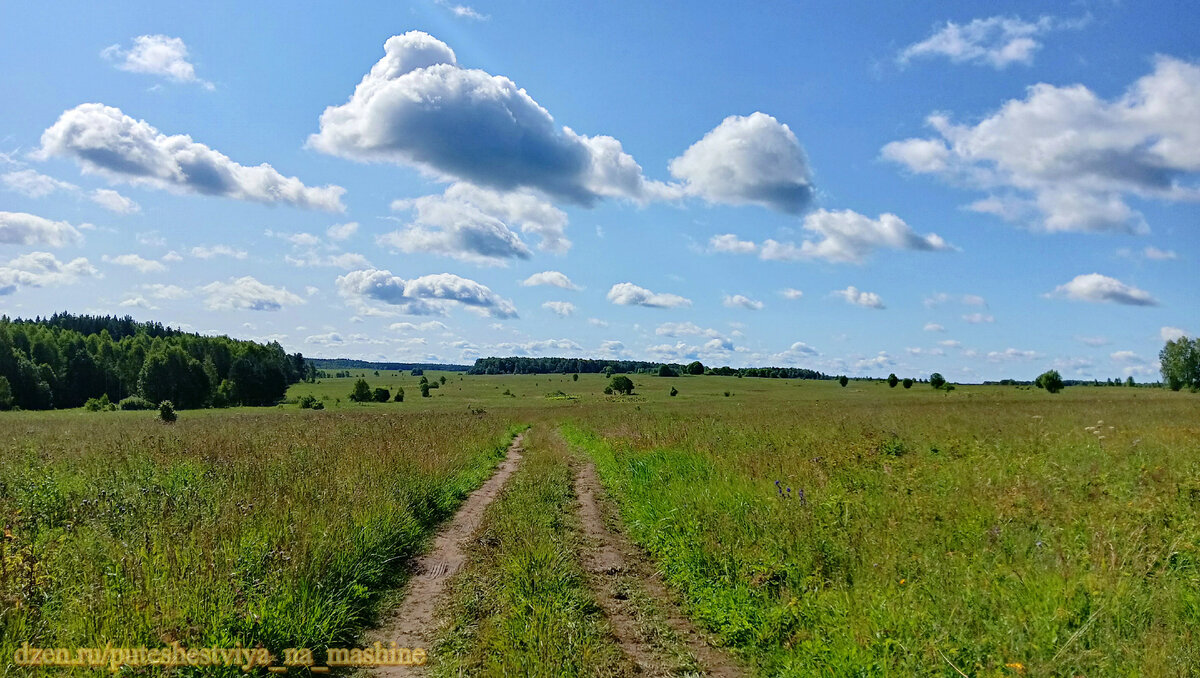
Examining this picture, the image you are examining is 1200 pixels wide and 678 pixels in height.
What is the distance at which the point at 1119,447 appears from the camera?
35.8 ft

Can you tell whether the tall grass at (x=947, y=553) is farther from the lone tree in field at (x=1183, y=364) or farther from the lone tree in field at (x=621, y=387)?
the lone tree in field at (x=1183, y=364)

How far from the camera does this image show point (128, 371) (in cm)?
9850

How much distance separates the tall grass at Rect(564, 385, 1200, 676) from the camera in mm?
4711

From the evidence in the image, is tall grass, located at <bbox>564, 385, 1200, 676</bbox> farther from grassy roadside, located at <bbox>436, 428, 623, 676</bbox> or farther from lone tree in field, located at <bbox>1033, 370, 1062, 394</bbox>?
lone tree in field, located at <bbox>1033, 370, 1062, 394</bbox>

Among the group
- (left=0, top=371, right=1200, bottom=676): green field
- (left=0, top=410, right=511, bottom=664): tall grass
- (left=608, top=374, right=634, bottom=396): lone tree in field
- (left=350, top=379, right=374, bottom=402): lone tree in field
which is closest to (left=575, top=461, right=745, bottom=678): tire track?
(left=0, top=371, right=1200, bottom=676): green field

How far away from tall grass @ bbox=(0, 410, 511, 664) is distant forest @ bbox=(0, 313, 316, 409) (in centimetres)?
8959

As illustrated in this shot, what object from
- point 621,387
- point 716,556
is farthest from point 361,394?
point 716,556

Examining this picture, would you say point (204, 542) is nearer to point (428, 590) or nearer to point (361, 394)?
point (428, 590)

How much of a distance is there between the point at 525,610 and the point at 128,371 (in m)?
122

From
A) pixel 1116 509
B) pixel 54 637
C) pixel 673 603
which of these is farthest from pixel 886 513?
pixel 54 637

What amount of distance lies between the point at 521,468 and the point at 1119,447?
544 inches

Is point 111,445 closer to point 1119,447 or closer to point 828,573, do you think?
point 828,573

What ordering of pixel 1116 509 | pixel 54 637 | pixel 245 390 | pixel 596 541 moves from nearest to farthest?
1. pixel 54 637
2. pixel 1116 509
3. pixel 596 541
4. pixel 245 390

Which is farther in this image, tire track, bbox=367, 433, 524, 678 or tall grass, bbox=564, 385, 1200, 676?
tire track, bbox=367, 433, 524, 678
